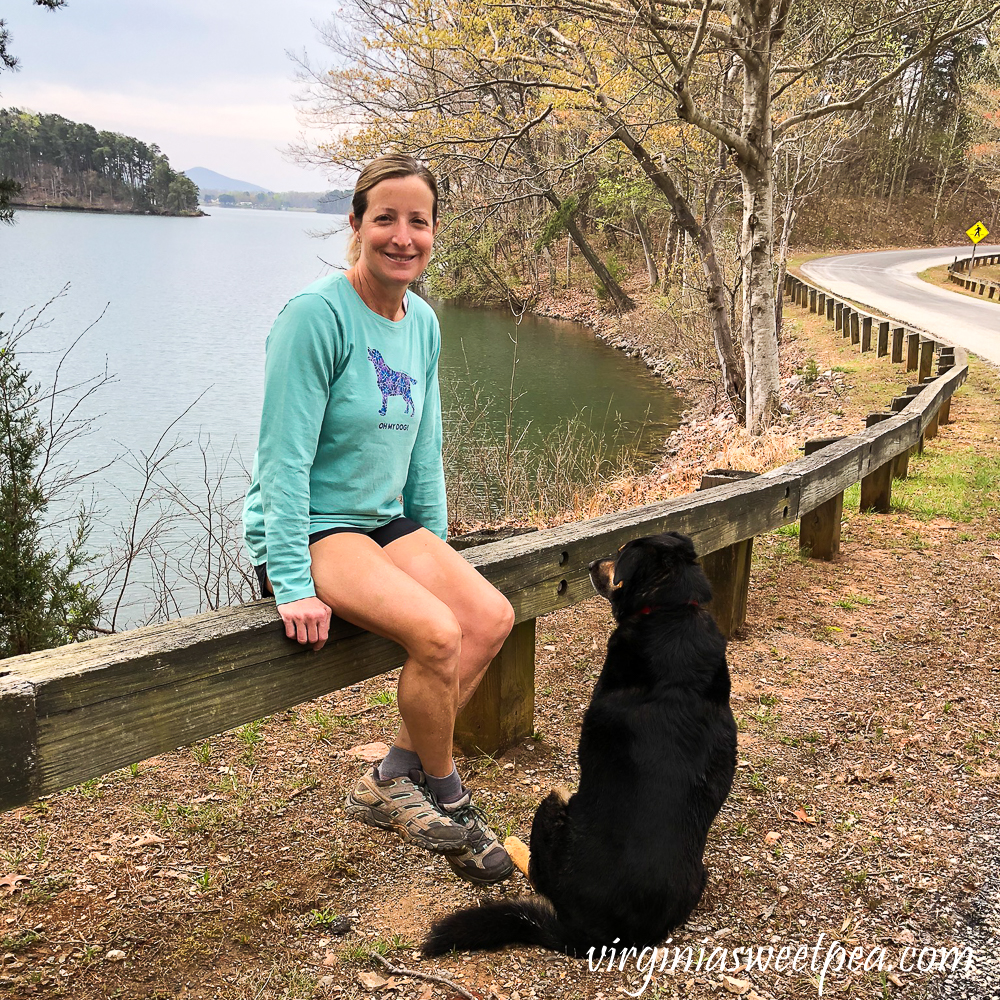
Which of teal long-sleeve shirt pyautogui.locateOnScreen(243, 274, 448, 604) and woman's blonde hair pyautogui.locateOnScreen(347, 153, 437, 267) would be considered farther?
woman's blonde hair pyautogui.locateOnScreen(347, 153, 437, 267)

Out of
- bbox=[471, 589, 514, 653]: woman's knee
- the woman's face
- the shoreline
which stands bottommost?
bbox=[471, 589, 514, 653]: woman's knee

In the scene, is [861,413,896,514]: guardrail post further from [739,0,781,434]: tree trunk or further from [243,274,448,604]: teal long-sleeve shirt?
[243,274,448,604]: teal long-sleeve shirt

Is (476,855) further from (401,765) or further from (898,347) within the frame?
(898,347)

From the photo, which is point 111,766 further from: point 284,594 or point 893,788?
point 893,788

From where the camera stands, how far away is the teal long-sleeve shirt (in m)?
2.26

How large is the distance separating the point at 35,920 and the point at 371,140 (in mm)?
11558

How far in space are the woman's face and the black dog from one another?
1.20 metres

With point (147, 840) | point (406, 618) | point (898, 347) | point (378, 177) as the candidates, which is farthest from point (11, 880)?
point (898, 347)

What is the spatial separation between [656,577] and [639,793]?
0.72 meters

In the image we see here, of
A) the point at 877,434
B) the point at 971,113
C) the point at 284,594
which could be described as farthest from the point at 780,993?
the point at 971,113

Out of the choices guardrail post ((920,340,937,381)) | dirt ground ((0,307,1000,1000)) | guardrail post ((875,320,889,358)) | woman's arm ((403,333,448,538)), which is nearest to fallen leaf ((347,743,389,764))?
dirt ground ((0,307,1000,1000))

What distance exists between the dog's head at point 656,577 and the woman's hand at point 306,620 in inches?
40.0

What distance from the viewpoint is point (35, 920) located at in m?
2.32

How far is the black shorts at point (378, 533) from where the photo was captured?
2.44m
